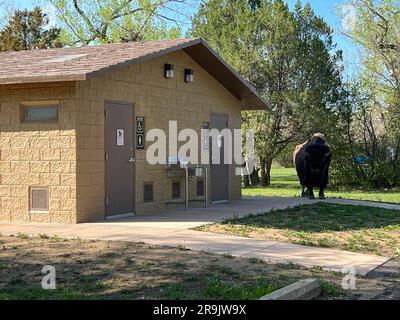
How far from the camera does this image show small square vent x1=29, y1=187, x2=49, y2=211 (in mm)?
12164

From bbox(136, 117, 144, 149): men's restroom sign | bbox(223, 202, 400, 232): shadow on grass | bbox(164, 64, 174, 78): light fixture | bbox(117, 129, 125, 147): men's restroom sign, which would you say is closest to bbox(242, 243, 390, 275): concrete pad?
bbox(223, 202, 400, 232): shadow on grass

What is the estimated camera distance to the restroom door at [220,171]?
17016mm

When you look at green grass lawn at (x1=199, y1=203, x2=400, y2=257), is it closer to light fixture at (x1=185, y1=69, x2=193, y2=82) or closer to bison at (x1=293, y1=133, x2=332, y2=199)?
bison at (x1=293, y1=133, x2=332, y2=199)

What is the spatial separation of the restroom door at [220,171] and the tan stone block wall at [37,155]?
19.1 ft

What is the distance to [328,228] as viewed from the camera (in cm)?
1180

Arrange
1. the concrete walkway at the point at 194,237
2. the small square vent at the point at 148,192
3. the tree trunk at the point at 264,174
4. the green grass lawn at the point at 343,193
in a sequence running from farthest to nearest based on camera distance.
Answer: the tree trunk at the point at 264,174, the green grass lawn at the point at 343,193, the small square vent at the point at 148,192, the concrete walkway at the point at 194,237

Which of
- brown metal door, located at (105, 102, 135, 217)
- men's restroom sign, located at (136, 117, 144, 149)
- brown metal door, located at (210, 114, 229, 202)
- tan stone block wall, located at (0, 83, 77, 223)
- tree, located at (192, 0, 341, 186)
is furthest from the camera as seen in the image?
tree, located at (192, 0, 341, 186)

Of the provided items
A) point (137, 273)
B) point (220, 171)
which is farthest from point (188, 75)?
point (137, 273)

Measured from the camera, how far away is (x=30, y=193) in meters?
Answer: 12.3

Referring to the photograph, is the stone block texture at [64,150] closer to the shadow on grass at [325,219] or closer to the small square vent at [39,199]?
the small square vent at [39,199]

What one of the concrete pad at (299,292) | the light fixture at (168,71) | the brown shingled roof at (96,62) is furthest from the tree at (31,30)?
the concrete pad at (299,292)

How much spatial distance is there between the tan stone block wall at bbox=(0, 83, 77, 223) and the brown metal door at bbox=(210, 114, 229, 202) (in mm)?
5825
